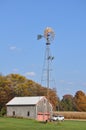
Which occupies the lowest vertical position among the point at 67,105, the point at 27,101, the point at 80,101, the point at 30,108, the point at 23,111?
the point at 23,111

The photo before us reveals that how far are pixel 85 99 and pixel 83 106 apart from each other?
13.9ft

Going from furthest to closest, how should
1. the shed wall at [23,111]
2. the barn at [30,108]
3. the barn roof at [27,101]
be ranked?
the barn roof at [27,101], the shed wall at [23,111], the barn at [30,108]

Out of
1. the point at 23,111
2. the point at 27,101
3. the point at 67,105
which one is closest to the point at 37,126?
the point at 23,111

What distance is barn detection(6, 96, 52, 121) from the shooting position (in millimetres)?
101444

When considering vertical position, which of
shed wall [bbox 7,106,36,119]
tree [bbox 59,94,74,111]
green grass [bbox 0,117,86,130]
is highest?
tree [bbox 59,94,74,111]

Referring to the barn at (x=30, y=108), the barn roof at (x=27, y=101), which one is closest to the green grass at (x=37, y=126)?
the barn at (x=30, y=108)

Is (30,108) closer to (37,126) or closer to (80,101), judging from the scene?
(37,126)

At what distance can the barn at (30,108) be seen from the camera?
101444 mm

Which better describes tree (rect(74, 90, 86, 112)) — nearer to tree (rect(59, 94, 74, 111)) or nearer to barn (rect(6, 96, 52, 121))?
tree (rect(59, 94, 74, 111))

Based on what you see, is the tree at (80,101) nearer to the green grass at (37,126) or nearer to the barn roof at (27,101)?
the barn roof at (27,101)

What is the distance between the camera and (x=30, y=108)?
102750 millimetres

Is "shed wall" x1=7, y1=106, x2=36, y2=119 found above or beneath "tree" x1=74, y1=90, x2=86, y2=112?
beneath

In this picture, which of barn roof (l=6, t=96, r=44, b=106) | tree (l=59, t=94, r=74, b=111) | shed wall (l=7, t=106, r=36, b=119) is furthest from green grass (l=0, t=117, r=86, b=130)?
tree (l=59, t=94, r=74, b=111)

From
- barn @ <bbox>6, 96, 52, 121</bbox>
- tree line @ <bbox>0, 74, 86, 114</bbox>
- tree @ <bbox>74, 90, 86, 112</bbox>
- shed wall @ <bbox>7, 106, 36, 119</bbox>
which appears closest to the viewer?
barn @ <bbox>6, 96, 52, 121</bbox>
